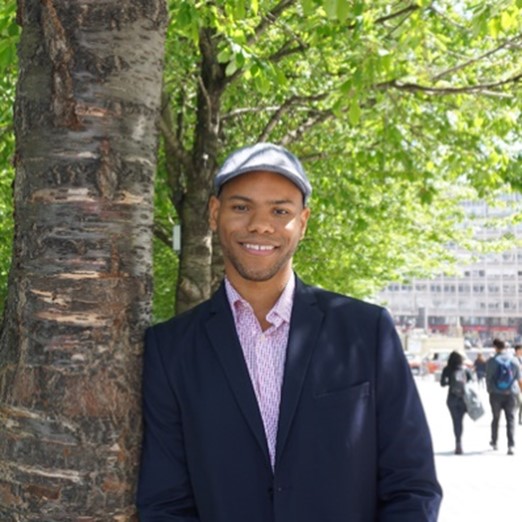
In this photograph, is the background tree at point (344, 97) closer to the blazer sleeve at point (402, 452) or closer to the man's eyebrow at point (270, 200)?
the man's eyebrow at point (270, 200)

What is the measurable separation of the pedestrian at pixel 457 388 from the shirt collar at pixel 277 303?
12172mm

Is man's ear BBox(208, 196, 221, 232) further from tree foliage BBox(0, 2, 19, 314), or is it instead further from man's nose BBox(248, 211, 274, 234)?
tree foliage BBox(0, 2, 19, 314)

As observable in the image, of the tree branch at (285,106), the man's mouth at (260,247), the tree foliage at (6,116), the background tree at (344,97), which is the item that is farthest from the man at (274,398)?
the tree branch at (285,106)

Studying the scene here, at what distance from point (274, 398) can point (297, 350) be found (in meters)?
0.15

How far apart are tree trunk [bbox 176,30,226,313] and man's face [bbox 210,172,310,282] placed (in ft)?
25.2

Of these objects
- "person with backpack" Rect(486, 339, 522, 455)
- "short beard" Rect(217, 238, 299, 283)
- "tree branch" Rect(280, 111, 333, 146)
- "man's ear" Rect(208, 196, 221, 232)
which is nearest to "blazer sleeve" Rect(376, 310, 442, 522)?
"short beard" Rect(217, 238, 299, 283)

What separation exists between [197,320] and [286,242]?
13.8 inches

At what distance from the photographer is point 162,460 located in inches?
104

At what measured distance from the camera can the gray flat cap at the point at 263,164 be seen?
2701 mm

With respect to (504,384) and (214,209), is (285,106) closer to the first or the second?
(504,384)

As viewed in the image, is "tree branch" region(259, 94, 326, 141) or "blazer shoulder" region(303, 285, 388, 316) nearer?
"blazer shoulder" region(303, 285, 388, 316)

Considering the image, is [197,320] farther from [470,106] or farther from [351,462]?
[470,106]

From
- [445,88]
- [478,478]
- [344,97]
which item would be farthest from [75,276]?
[478,478]

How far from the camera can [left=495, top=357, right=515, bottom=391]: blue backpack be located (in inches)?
565
